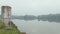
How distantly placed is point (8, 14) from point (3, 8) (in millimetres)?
607

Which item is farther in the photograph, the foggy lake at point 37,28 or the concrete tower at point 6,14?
the foggy lake at point 37,28

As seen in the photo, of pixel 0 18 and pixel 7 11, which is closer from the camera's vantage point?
pixel 7 11

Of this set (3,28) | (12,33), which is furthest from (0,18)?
(12,33)

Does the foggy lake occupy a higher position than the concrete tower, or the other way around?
the concrete tower

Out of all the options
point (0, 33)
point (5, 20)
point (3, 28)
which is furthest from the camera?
point (5, 20)

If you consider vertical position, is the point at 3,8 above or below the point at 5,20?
above

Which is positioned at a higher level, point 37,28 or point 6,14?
point 6,14

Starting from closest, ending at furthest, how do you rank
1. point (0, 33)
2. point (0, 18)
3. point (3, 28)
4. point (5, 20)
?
point (0, 33)
point (3, 28)
point (5, 20)
point (0, 18)

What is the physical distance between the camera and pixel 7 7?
1451 cm

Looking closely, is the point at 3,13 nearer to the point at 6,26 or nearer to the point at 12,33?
the point at 6,26

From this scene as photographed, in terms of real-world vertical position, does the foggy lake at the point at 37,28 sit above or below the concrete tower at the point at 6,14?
below

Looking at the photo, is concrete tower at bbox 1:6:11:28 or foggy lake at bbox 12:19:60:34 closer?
concrete tower at bbox 1:6:11:28

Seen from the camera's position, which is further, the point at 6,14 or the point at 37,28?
the point at 37,28

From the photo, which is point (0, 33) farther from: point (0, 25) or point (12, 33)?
point (0, 25)
